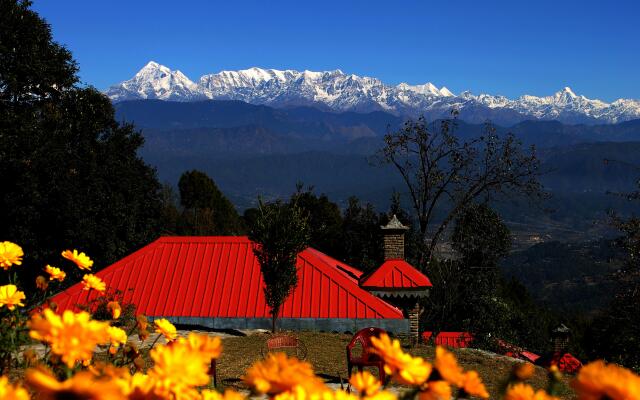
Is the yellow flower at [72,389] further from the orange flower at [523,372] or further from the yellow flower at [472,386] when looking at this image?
the orange flower at [523,372]

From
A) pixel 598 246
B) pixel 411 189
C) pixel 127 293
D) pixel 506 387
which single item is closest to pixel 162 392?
pixel 506 387

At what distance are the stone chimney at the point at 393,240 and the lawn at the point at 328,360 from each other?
4.37 metres

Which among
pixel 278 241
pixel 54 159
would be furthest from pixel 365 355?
pixel 54 159

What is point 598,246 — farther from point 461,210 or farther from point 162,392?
point 162,392

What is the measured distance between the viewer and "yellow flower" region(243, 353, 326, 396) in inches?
69.4

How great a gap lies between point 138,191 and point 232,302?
44.0ft

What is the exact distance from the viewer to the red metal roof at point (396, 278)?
1986 cm

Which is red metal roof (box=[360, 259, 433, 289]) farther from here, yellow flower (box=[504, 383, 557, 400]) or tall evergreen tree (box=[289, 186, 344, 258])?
yellow flower (box=[504, 383, 557, 400])

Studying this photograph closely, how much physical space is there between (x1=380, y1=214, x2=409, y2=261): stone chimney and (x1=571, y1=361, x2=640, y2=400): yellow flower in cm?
1940

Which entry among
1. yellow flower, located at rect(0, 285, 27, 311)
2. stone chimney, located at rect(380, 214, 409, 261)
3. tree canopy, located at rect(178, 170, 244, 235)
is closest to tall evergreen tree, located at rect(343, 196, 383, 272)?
stone chimney, located at rect(380, 214, 409, 261)

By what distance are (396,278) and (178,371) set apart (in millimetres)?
18777

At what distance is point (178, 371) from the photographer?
1.75 m

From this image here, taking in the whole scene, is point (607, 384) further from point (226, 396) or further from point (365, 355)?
point (365, 355)

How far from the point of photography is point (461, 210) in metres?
31.6
